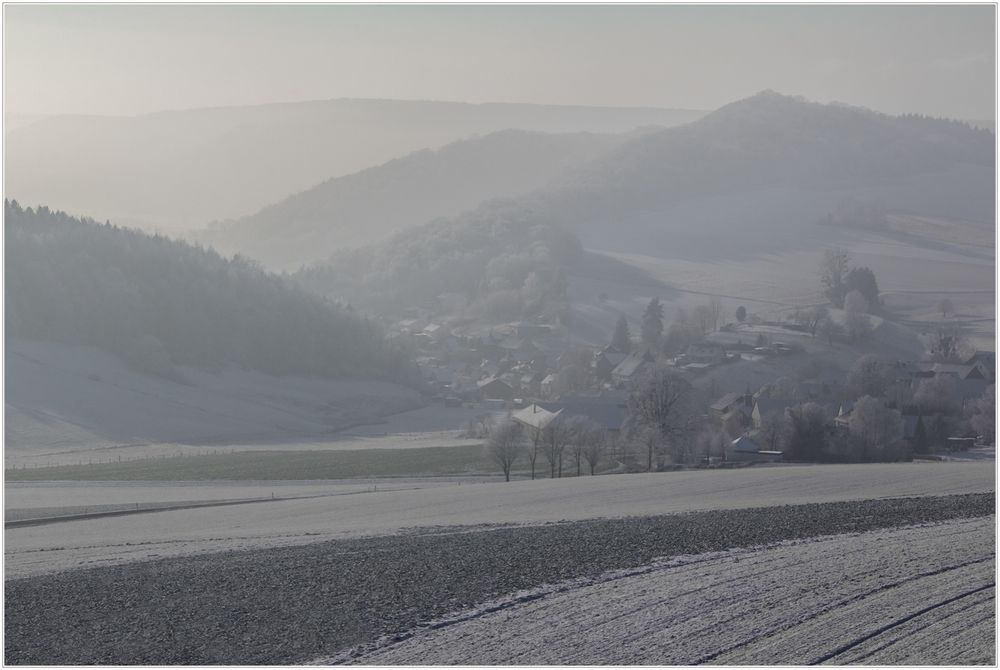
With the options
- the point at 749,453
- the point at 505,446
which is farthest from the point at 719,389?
the point at 505,446

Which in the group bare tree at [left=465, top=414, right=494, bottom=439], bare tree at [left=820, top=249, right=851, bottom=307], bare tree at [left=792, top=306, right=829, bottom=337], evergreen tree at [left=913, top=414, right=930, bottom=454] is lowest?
evergreen tree at [left=913, top=414, right=930, bottom=454]

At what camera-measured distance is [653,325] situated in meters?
102

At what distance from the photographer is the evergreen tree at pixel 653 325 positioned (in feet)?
325

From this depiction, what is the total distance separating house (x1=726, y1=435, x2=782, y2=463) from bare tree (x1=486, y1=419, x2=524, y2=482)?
9.36m

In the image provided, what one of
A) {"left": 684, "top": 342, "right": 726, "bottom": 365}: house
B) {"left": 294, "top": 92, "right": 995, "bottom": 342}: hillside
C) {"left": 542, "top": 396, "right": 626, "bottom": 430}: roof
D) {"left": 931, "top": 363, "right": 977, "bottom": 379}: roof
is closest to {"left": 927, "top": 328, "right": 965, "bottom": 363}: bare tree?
{"left": 931, "top": 363, "right": 977, "bottom": 379}: roof

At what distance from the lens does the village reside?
158 ft

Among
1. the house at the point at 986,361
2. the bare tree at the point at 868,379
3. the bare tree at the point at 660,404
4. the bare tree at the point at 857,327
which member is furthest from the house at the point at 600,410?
the bare tree at the point at 857,327

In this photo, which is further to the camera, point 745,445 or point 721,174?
point 721,174

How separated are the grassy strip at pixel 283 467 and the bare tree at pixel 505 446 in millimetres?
1412

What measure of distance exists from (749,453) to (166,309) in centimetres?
6820

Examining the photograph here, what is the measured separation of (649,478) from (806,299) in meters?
83.9

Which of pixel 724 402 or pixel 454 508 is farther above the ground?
pixel 724 402

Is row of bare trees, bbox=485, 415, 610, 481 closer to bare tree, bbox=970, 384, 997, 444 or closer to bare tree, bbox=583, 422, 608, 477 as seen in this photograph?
bare tree, bbox=583, 422, 608, 477

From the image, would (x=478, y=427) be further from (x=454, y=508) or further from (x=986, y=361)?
(x=986, y=361)
